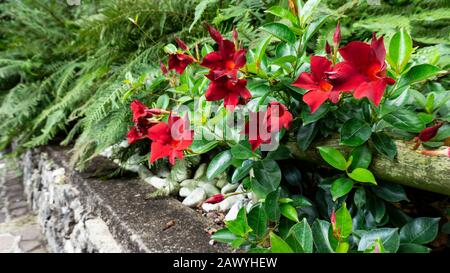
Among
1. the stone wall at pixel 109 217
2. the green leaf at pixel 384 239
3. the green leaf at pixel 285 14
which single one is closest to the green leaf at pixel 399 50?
the green leaf at pixel 285 14

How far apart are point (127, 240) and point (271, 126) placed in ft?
2.70

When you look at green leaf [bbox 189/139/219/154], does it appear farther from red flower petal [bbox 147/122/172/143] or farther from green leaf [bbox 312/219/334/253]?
green leaf [bbox 312/219/334/253]

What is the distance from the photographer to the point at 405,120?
79cm

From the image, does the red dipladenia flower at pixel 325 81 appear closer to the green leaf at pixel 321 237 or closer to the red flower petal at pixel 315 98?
the red flower petal at pixel 315 98

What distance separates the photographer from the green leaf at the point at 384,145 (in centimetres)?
81

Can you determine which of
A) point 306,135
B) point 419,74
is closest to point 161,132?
point 306,135

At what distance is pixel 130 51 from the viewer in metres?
2.17

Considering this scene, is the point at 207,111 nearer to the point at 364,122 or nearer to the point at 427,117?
the point at 364,122

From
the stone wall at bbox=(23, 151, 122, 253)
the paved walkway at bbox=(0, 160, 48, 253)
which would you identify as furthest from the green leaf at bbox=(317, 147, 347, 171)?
the paved walkway at bbox=(0, 160, 48, 253)

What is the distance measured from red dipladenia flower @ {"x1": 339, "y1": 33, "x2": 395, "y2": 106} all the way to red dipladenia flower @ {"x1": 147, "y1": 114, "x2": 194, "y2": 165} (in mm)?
397

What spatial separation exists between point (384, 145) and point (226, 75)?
37 centimetres

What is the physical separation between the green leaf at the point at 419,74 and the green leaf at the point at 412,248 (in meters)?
0.34

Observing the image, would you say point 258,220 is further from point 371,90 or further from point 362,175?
point 371,90
